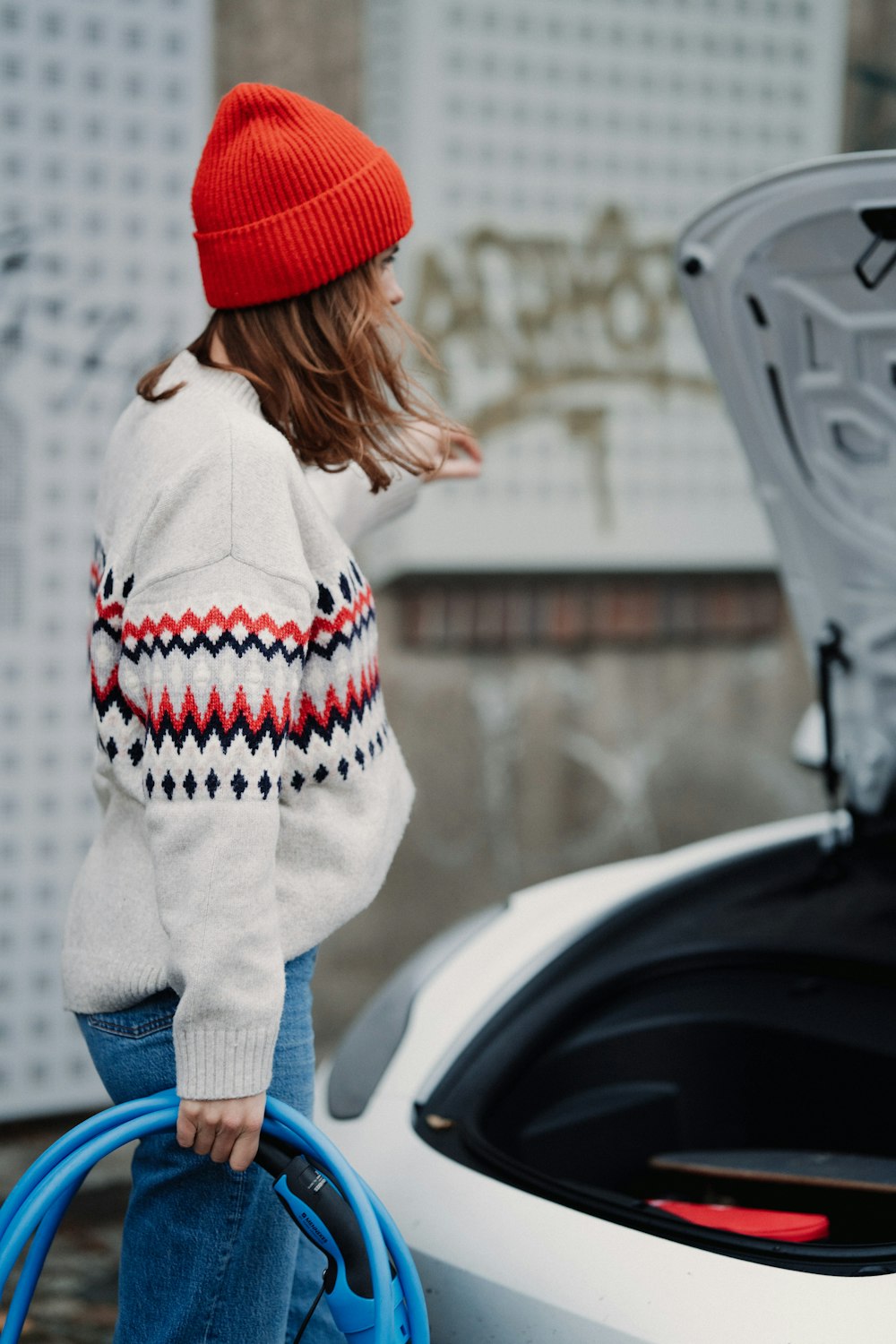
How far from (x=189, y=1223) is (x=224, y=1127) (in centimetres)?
16

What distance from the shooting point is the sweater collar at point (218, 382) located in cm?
141

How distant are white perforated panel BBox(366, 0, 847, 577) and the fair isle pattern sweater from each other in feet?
7.84

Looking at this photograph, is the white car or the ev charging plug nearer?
the ev charging plug

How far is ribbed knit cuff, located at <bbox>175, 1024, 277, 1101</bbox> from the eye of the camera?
126 centimetres

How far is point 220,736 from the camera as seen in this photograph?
126 centimetres

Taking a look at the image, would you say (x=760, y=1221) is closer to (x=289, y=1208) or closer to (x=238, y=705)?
(x=289, y=1208)

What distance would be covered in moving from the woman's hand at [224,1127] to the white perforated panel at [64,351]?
84.1 inches

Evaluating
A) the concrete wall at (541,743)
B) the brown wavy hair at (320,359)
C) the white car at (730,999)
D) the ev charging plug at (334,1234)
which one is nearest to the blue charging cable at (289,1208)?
the ev charging plug at (334,1234)

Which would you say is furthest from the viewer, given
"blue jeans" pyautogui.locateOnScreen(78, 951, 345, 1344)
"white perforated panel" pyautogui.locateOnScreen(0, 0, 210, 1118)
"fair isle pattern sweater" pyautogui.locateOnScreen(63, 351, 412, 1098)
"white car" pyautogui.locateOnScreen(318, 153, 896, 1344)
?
"white perforated panel" pyautogui.locateOnScreen(0, 0, 210, 1118)

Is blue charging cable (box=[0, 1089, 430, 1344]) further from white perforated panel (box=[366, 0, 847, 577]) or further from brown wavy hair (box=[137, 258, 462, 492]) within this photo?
white perforated panel (box=[366, 0, 847, 577])

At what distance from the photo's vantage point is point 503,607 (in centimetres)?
403

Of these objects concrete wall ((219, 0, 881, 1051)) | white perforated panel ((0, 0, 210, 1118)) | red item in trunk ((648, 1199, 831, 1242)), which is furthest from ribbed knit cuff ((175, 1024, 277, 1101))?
concrete wall ((219, 0, 881, 1051))

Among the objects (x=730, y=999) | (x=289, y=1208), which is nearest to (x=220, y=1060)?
(x=289, y=1208)

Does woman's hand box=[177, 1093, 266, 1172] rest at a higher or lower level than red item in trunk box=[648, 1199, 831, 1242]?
higher
